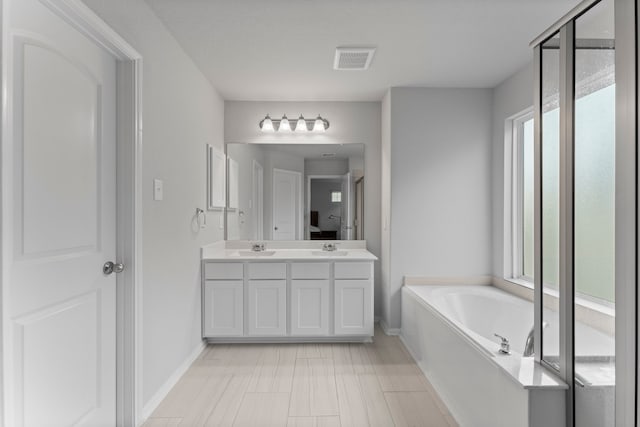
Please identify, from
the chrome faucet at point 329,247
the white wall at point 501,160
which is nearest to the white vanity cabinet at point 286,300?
the chrome faucet at point 329,247

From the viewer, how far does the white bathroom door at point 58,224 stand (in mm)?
1316

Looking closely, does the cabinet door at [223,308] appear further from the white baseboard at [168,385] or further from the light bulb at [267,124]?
the light bulb at [267,124]

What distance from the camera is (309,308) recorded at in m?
3.40

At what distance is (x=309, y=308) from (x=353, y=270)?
20.0 inches

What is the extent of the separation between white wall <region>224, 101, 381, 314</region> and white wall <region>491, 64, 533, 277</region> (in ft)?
3.69

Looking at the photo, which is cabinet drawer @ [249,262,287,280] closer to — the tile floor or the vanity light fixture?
the tile floor

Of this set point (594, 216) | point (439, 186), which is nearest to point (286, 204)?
point (439, 186)

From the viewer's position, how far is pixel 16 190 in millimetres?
1310

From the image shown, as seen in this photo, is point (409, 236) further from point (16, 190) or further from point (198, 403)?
point (16, 190)

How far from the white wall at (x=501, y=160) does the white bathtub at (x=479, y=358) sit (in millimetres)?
351

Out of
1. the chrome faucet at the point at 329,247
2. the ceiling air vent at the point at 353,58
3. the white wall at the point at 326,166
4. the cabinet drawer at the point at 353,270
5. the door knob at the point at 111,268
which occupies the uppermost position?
the ceiling air vent at the point at 353,58

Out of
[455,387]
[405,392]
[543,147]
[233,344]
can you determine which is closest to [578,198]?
[543,147]

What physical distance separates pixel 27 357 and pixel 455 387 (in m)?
2.04

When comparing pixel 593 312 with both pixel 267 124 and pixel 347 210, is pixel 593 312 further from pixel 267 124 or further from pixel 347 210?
pixel 267 124
